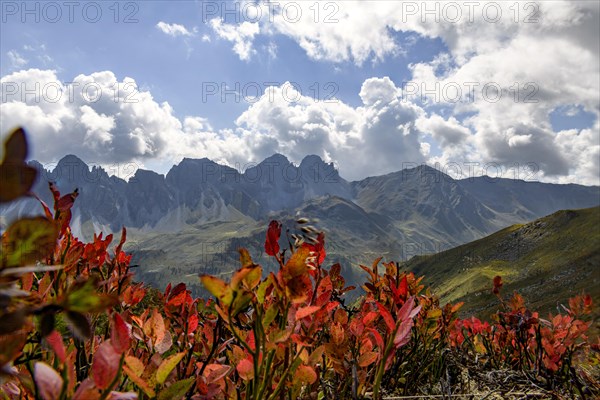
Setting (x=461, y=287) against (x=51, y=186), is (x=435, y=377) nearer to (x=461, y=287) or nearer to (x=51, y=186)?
(x=51, y=186)

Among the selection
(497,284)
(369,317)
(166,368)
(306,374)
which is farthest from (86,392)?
(497,284)

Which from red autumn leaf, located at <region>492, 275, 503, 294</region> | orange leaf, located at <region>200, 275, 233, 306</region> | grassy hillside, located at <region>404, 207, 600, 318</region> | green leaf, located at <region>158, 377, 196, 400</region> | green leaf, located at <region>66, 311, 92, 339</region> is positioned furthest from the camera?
grassy hillside, located at <region>404, 207, 600, 318</region>

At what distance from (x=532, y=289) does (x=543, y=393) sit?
3860 inches

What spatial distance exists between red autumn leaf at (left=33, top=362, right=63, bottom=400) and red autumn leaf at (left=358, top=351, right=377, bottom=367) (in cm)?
135

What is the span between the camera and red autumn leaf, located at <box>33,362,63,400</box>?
712 millimetres

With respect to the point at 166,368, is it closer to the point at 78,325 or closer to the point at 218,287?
the point at 218,287

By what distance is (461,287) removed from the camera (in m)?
99.1

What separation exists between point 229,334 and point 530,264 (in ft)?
390

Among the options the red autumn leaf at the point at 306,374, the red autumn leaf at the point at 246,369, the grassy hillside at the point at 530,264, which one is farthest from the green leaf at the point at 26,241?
the grassy hillside at the point at 530,264

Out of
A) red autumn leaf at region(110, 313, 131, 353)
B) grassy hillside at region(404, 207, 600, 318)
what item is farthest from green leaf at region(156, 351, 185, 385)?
grassy hillside at region(404, 207, 600, 318)

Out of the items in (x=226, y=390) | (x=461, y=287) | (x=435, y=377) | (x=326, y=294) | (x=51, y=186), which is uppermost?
(x=51, y=186)

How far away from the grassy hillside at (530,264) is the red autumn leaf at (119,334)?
246 ft

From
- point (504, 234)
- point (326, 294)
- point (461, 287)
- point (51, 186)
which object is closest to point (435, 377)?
point (326, 294)

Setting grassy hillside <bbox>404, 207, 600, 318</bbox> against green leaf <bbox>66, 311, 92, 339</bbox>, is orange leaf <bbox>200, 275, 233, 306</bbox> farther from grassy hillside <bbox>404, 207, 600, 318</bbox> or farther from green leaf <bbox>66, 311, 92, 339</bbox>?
grassy hillside <bbox>404, 207, 600, 318</bbox>
